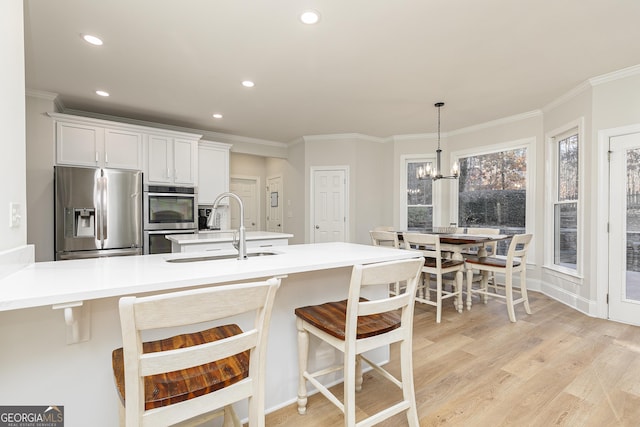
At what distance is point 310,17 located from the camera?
2160mm

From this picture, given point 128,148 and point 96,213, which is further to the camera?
point 128,148

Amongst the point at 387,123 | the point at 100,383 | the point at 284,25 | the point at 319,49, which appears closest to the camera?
the point at 100,383

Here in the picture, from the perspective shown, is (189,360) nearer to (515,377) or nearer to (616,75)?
(515,377)

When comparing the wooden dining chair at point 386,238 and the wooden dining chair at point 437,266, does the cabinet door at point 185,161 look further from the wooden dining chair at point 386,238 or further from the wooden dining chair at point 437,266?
the wooden dining chair at point 437,266

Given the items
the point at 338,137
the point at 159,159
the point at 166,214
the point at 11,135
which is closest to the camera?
the point at 11,135

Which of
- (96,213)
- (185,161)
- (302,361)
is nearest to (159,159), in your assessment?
(185,161)

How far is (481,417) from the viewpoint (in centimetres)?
164

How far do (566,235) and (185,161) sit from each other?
17.5 feet

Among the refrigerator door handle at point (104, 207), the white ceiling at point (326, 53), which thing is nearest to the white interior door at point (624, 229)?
the white ceiling at point (326, 53)

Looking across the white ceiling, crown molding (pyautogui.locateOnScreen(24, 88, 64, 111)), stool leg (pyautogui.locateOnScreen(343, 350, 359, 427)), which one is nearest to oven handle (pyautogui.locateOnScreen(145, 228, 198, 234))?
the white ceiling

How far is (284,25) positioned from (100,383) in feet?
8.18

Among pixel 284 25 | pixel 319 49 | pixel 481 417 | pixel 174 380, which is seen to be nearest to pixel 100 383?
pixel 174 380

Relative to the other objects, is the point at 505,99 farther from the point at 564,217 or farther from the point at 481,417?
the point at 481,417

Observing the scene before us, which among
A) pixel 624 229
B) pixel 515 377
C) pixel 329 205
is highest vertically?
pixel 329 205
